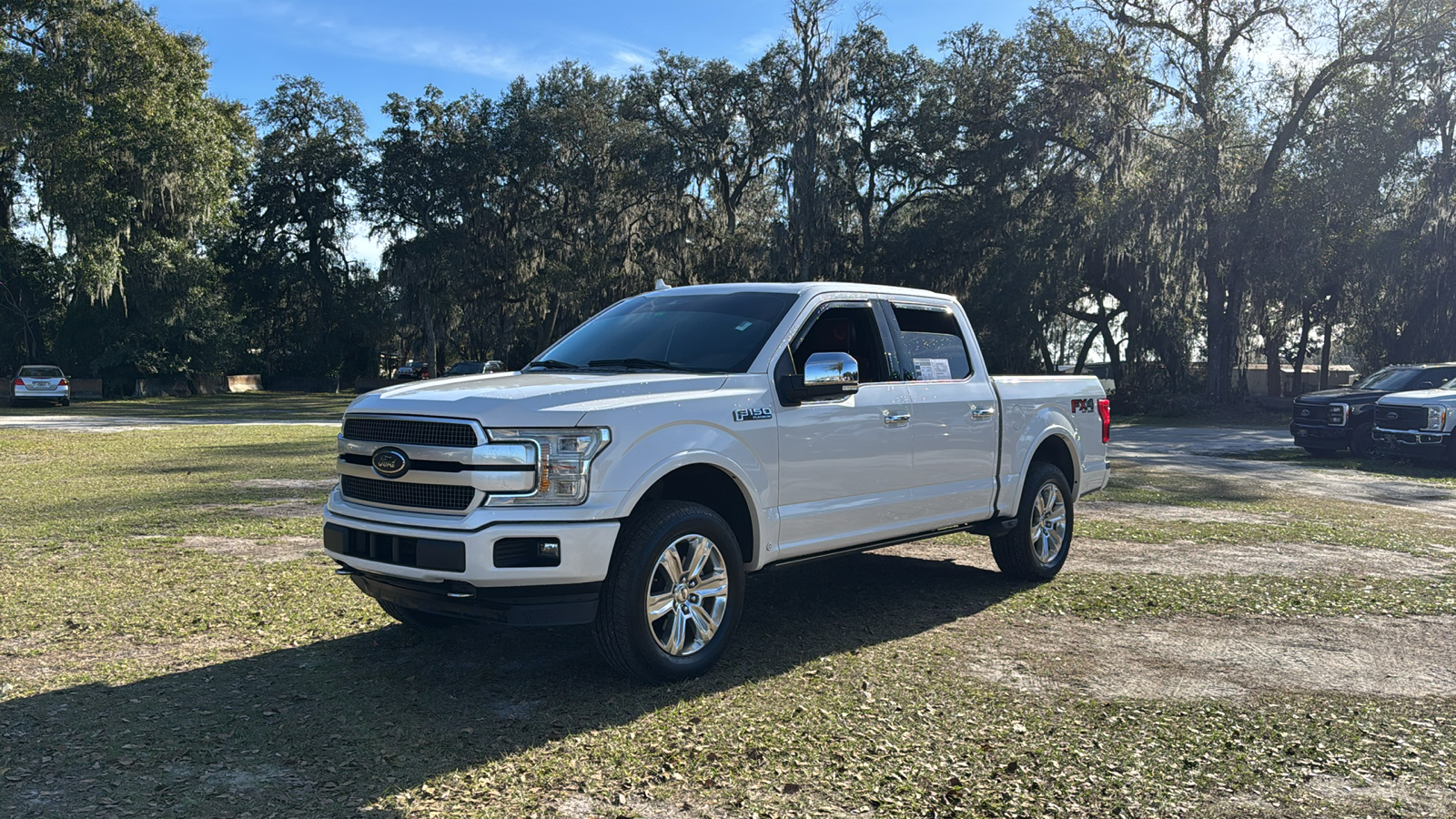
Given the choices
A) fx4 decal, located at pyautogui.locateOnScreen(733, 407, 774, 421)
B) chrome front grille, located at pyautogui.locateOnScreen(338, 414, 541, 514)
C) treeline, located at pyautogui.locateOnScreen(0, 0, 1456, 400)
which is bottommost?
chrome front grille, located at pyautogui.locateOnScreen(338, 414, 541, 514)

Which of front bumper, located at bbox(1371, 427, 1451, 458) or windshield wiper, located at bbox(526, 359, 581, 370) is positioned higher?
windshield wiper, located at bbox(526, 359, 581, 370)

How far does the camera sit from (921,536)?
21.4ft

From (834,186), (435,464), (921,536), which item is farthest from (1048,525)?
(834,186)

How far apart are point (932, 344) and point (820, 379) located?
176cm

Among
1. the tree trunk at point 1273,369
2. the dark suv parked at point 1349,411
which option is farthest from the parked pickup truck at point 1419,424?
the tree trunk at point 1273,369

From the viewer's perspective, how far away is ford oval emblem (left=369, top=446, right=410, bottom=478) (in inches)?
190

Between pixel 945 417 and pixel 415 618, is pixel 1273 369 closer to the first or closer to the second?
pixel 945 417

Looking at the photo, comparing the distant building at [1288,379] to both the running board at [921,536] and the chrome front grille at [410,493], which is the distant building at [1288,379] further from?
the chrome front grille at [410,493]

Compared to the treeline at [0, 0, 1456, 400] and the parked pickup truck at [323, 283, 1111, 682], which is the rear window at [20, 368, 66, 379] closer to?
the treeline at [0, 0, 1456, 400]

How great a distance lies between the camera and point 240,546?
340 inches

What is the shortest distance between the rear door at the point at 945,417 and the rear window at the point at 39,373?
36693 millimetres

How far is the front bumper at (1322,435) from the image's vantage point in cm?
1864

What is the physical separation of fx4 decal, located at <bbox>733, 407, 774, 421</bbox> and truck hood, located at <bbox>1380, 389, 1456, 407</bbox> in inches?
632

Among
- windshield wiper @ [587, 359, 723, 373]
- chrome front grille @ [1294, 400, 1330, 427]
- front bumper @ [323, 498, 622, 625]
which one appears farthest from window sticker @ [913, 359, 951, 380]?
chrome front grille @ [1294, 400, 1330, 427]
